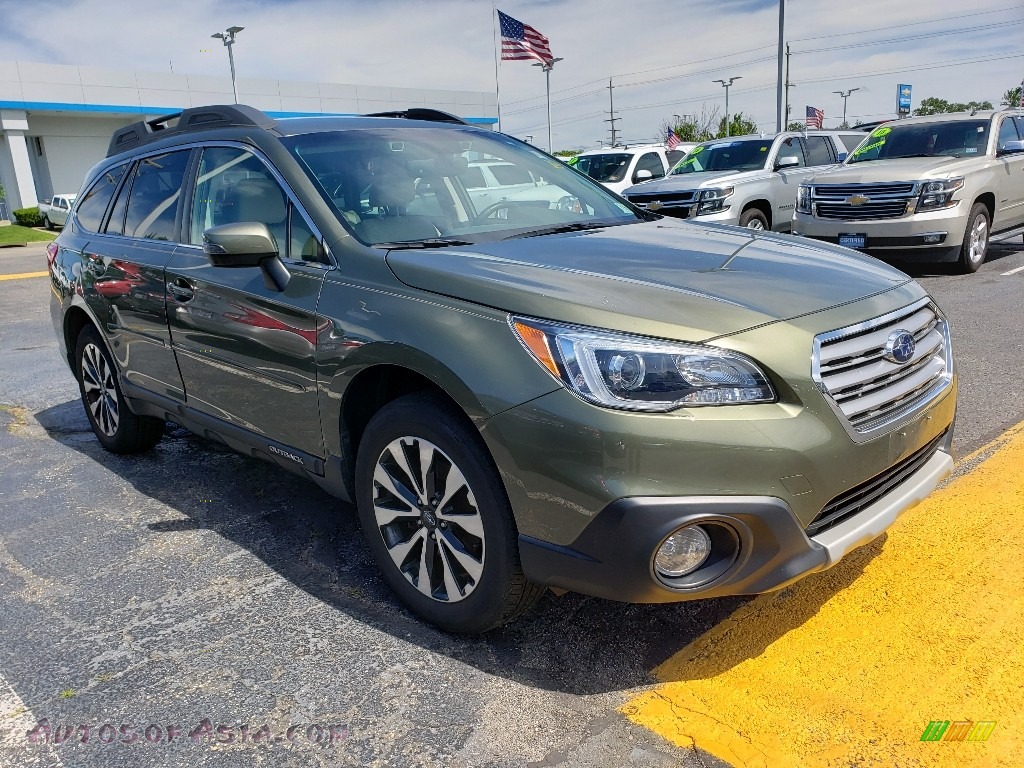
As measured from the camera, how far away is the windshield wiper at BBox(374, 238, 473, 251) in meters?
3.03

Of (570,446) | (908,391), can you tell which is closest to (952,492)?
(908,391)

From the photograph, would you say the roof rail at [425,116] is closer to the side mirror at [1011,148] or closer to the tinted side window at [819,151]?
the side mirror at [1011,148]

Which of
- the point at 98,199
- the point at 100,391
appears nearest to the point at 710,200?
the point at 98,199

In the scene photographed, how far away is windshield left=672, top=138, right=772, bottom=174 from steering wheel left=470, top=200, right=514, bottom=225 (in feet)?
31.5

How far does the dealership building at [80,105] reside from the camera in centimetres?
3459

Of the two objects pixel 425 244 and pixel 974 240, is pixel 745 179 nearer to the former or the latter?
pixel 974 240

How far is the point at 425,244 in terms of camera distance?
3.08m

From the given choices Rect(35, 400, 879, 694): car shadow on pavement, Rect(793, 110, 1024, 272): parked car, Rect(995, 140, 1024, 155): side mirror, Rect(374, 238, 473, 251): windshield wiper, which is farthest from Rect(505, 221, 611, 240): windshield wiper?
Rect(995, 140, 1024, 155): side mirror

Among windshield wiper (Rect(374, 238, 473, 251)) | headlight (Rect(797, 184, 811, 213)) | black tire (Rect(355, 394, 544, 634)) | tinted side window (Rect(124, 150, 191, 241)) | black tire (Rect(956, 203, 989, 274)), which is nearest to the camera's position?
black tire (Rect(355, 394, 544, 634))

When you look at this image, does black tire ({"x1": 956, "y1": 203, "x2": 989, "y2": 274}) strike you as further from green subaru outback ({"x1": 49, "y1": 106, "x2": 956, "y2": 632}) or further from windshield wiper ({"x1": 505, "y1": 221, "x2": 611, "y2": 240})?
windshield wiper ({"x1": 505, "y1": 221, "x2": 611, "y2": 240})

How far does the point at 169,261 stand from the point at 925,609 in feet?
11.2

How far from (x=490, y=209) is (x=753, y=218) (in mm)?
9222

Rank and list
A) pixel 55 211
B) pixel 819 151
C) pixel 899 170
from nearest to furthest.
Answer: pixel 899 170
pixel 819 151
pixel 55 211

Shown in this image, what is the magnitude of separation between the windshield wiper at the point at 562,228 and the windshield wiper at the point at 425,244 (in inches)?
8.4
